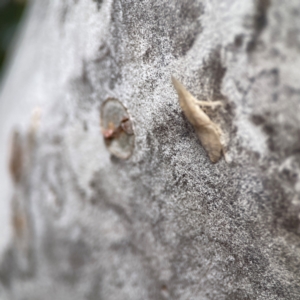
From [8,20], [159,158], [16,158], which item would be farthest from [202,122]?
[8,20]

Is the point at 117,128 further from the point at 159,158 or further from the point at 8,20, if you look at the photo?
the point at 8,20

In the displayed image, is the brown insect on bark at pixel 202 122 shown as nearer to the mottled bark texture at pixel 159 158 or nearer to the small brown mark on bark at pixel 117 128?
the mottled bark texture at pixel 159 158

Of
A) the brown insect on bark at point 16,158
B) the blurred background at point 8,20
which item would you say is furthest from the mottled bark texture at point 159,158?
the blurred background at point 8,20

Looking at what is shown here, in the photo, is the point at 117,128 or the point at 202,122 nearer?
the point at 202,122

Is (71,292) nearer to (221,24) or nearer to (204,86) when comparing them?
(204,86)

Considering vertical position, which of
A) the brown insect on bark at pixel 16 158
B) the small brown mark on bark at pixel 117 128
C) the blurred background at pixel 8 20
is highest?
the blurred background at pixel 8 20

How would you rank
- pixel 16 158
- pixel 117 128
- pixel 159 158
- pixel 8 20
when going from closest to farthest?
pixel 159 158
pixel 117 128
pixel 16 158
pixel 8 20

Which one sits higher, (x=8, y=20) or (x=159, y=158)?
(x=8, y=20)
